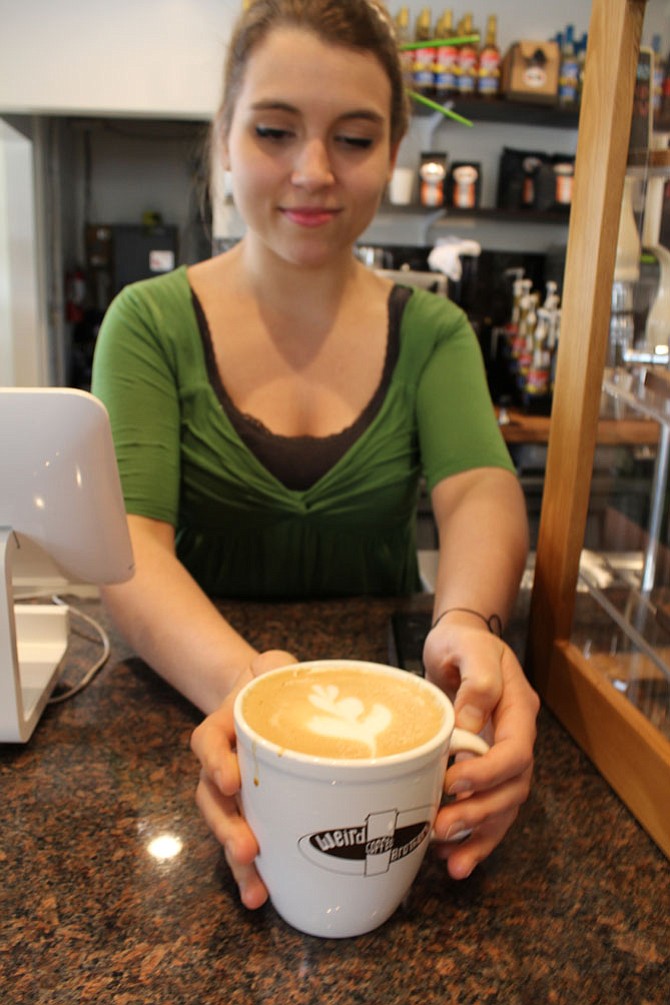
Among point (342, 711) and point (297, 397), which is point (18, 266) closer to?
point (297, 397)

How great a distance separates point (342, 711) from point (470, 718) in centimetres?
14

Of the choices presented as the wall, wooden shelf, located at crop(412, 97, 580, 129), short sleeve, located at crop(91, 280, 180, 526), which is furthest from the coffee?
the wall

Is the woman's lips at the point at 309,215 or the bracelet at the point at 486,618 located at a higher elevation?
the woman's lips at the point at 309,215

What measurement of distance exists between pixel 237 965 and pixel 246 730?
141 mm

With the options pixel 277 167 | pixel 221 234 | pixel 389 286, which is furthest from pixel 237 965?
pixel 221 234

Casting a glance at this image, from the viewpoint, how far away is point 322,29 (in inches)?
38.5

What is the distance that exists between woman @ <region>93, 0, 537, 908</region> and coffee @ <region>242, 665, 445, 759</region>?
0.18m

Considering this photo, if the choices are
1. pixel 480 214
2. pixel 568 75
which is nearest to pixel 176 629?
pixel 480 214

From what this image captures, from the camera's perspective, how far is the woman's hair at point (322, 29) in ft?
3.23

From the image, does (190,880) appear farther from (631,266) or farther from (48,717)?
(631,266)

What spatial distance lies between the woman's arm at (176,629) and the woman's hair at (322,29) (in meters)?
0.62

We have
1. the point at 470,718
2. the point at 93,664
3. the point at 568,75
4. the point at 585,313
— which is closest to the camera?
the point at 470,718

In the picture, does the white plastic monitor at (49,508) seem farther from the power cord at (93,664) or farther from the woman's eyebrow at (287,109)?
the woman's eyebrow at (287,109)

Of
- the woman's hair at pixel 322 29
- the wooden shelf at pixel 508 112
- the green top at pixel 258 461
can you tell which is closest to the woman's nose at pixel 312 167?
the woman's hair at pixel 322 29
